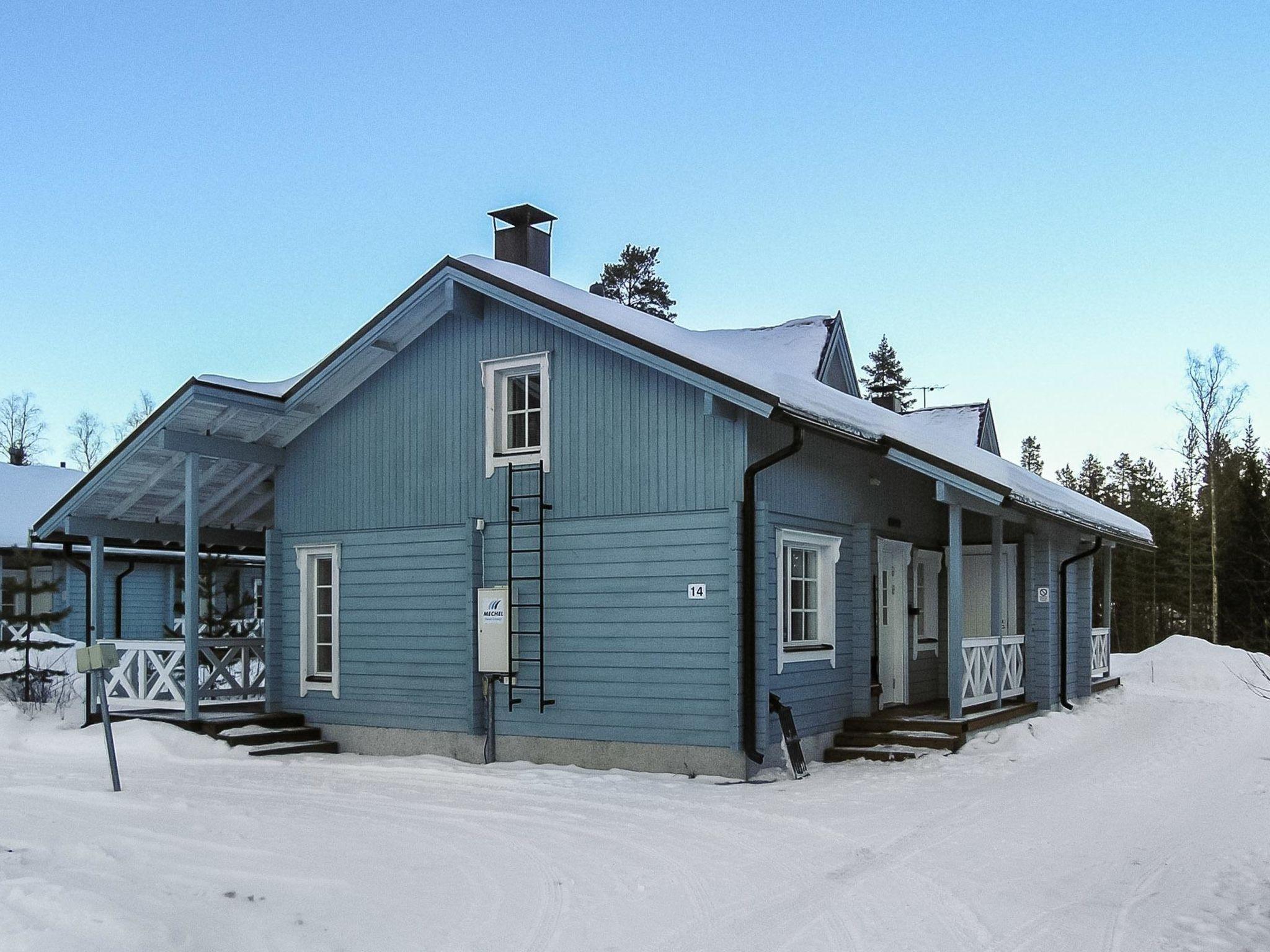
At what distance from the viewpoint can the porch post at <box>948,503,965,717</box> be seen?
13023 millimetres

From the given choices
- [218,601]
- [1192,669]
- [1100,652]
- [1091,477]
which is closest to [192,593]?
[218,601]

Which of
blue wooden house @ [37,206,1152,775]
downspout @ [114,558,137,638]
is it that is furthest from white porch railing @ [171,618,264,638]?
blue wooden house @ [37,206,1152,775]

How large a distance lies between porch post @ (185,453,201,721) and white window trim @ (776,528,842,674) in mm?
6698

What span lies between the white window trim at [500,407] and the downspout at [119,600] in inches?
463

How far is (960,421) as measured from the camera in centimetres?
2378

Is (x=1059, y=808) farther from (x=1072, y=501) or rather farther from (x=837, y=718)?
(x=1072, y=501)

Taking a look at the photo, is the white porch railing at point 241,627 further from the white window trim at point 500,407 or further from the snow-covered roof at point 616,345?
the white window trim at point 500,407

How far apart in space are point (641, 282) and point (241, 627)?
832 inches

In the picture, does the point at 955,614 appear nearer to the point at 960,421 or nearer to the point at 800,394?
the point at 800,394

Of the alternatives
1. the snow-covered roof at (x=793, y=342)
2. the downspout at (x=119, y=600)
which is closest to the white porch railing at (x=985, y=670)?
the snow-covered roof at (x=793, y=342)

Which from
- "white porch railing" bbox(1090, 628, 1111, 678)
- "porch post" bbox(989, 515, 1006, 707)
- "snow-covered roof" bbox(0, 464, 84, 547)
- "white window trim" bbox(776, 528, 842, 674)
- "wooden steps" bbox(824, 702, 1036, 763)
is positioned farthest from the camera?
"snow-covered roof" bbox(0, 464, 84, 547)

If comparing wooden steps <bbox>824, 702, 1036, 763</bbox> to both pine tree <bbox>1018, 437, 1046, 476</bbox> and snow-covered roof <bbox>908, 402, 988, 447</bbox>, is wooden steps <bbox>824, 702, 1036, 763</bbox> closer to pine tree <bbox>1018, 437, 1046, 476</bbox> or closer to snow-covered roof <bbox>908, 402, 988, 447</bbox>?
snow-covered roof <bbox>908, 402, 988, 447</bbox>

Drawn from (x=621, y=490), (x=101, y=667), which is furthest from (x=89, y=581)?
(x=621, y=490)

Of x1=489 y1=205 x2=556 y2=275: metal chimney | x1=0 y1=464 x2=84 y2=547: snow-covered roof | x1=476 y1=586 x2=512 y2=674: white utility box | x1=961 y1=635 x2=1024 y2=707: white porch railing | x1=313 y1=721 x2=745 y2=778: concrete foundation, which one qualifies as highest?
x1=489 y1=205 x2=556 y2=275: metal chimney
